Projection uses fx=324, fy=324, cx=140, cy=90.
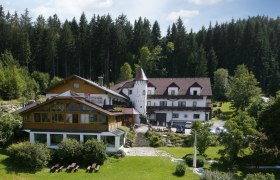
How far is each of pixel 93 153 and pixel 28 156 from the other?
21.4 feet

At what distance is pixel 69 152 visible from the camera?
33531 mm

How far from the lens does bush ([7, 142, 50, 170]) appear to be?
3074cm

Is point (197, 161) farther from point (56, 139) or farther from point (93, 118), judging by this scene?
point (56, 139)

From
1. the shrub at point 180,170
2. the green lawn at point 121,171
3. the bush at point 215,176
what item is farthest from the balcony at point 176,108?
the bush at point 215,176

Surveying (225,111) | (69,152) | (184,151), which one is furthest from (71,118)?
(225,111)

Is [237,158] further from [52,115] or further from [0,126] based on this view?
[0,126]

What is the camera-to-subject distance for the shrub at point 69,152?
110ft

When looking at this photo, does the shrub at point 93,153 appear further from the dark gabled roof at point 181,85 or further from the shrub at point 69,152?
the dark gabled roof at point 181,85

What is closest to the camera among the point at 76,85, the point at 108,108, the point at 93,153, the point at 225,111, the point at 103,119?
the point at 93,153

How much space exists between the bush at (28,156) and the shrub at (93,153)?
13.6 feet

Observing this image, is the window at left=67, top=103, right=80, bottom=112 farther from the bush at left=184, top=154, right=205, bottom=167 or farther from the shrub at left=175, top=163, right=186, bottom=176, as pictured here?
the shrub at left=175, top=163, right=186, bottom=176

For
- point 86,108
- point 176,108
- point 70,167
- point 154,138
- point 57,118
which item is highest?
point 86,108

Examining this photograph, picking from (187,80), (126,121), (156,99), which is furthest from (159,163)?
(187,80)

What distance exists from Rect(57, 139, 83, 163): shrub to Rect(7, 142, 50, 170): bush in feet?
6.30
